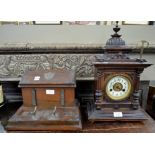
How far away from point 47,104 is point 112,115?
331 millimetres

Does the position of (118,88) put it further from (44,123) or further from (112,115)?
(44,123)

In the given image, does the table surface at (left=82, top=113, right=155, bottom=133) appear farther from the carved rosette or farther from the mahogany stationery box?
the carved rosette

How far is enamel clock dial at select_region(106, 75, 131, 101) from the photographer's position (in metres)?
0.88

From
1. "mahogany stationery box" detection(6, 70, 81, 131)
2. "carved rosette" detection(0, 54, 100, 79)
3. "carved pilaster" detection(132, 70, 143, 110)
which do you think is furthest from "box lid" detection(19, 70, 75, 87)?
"carved pilaster" detection(132, 70, 143, 110)

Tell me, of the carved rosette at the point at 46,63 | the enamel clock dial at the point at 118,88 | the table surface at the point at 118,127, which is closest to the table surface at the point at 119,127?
the table surface at the point at 118,127

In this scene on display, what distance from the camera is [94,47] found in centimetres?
114

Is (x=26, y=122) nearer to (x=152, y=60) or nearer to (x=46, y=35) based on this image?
(x=46, y=35)

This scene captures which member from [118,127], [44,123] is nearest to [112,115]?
[118,127]

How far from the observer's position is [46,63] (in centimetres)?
112

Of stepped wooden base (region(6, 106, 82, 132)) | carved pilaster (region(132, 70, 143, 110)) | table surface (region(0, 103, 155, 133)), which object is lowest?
table surface (region(0, 103, 155, 133))

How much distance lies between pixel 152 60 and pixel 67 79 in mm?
621

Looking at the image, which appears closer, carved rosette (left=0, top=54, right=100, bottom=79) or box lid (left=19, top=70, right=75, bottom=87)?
box lid (left=19, top=70, right=75, bottom=87)

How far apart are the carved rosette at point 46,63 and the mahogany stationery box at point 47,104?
0.15m

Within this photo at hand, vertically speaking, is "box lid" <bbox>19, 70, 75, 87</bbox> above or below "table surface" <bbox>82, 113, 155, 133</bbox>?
above
